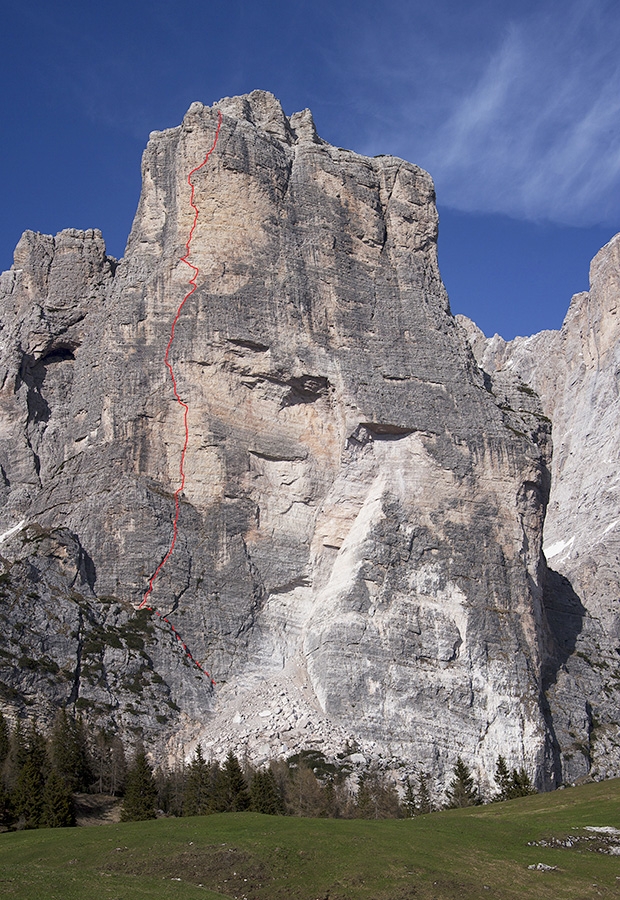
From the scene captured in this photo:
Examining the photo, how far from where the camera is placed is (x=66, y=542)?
55.3 metres

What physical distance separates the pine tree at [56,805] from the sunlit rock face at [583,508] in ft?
88.2

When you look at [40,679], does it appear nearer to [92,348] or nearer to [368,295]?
[92,348]

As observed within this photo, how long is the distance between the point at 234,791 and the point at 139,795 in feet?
11.6

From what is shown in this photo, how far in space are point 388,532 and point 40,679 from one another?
18952mm

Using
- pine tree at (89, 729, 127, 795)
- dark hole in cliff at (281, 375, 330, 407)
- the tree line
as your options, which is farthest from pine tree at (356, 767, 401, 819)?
dark hole in cliff at (281, 375, 330, 407)

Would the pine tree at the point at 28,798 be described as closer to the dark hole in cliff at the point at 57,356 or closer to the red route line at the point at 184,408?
the red route line at the point at 184,408

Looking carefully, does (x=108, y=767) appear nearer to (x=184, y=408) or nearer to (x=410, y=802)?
(x=410, y=802)

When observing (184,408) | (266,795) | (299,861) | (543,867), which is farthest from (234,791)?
(184,408)

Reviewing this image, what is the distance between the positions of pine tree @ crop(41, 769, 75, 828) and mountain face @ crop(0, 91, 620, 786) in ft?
30.5

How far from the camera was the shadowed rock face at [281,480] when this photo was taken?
5291cm

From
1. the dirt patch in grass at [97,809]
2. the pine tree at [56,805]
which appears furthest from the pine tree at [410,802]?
the pine tree at [56,805]

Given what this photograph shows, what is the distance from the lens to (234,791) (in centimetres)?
4175

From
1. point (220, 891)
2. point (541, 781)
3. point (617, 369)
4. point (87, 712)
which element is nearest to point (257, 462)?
point (87, 712)

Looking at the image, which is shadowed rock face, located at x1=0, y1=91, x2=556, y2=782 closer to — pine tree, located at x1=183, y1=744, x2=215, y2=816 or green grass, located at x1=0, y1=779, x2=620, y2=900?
pine tree, located at x1=183, y1=744, x2=215, y2=816
